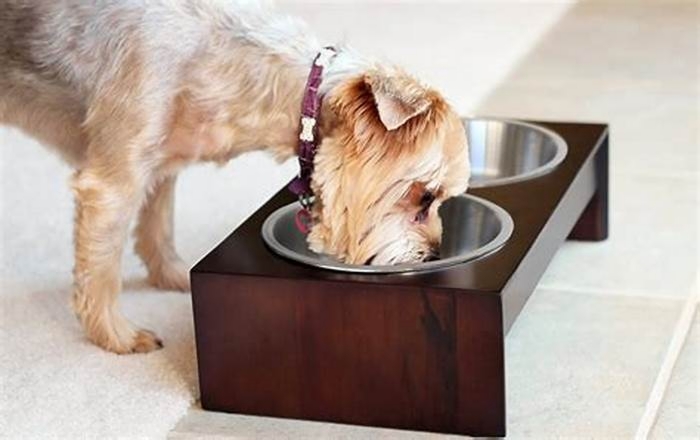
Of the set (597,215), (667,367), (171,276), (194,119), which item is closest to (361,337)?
(194,119)

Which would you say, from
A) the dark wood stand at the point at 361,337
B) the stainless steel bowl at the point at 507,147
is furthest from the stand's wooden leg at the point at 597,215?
the dark wood stand at the point at 361,337

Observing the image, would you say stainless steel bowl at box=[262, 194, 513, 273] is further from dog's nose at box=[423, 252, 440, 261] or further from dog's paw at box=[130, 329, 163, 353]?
dog's paw at box=[130, 329, 163, 353]

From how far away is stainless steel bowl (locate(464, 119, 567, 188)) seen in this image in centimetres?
294

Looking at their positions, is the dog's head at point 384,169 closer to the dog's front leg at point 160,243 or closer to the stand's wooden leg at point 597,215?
the dog's front leg at point 160,243

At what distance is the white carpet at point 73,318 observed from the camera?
2.42 m

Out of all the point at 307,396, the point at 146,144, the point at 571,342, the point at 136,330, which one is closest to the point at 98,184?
the point at 146,144

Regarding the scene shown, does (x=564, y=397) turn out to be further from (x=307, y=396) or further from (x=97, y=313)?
(x=97, y=313)

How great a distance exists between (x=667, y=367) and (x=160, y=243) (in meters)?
1.01

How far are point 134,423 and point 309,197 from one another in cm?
47

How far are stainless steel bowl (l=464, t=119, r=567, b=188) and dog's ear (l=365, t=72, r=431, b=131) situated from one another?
73 centimetres

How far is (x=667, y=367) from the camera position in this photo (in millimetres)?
2537

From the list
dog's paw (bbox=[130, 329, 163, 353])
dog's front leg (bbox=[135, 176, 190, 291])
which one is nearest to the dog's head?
dog's paw (bbox=[130, 329, 163, 353])

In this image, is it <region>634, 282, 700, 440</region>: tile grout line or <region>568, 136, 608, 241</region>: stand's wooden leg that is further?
<region>568, 136, 608, 241</region>: stand's wooden leg

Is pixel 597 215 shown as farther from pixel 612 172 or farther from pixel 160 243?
pixel 160 243
